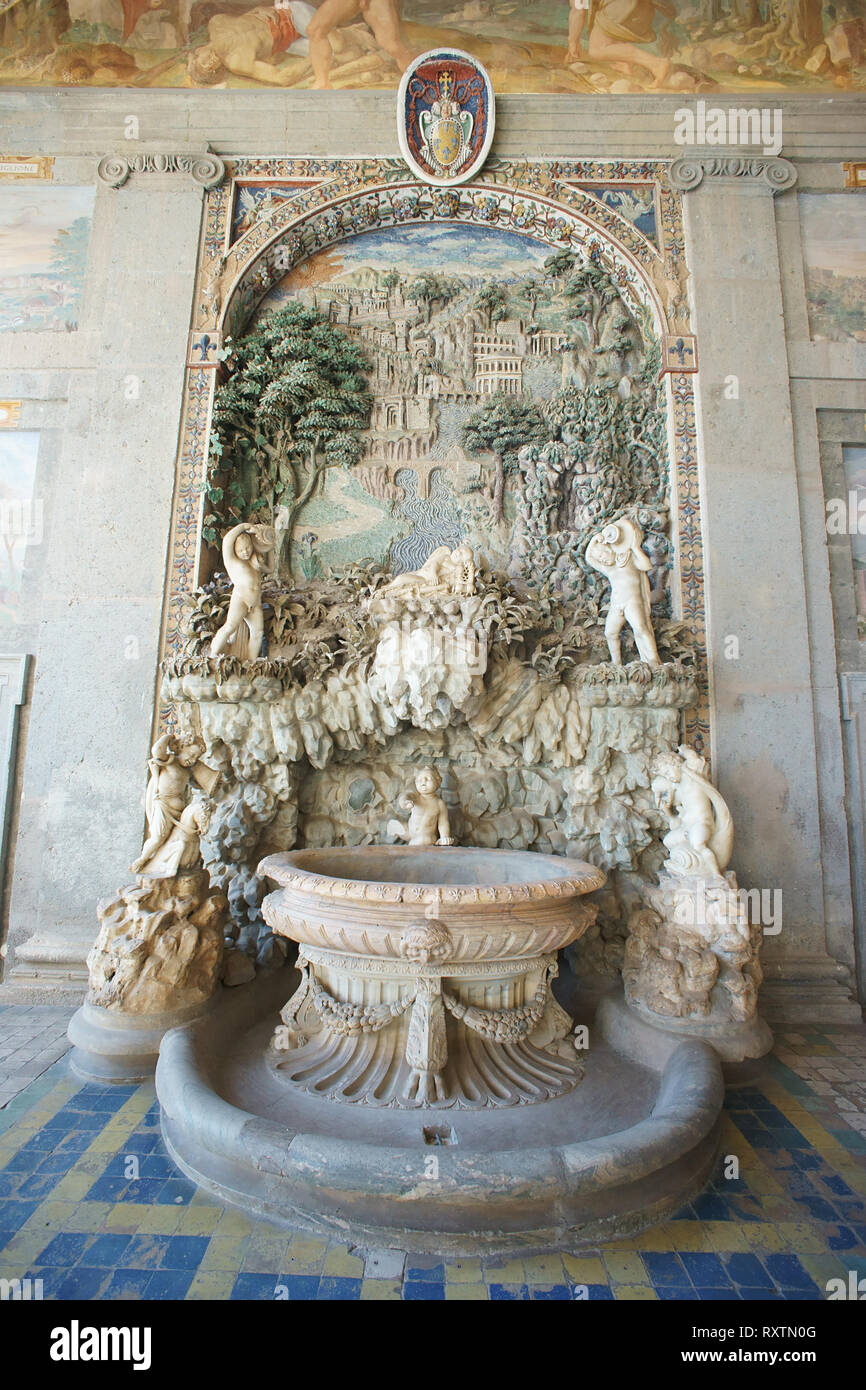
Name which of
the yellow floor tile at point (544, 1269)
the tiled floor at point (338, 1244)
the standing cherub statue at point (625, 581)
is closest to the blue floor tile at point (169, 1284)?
the tiled floor at point (338, 1244)

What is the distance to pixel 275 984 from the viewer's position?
5559 millimetres

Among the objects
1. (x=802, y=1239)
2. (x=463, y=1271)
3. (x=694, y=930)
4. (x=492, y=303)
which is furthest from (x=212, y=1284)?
(x=492, y=303)

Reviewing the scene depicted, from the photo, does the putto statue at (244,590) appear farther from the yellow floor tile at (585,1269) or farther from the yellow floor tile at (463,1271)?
the yellow floor tile at (585,1269)

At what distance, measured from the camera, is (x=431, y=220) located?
7602mm

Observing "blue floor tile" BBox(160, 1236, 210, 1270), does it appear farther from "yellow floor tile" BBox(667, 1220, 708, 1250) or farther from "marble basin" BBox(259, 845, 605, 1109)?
"yellow floor tile" BBox(667, 1220, 708, 1250)

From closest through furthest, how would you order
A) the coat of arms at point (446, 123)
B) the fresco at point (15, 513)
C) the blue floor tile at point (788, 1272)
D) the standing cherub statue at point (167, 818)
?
the blue floor tile at point (788, 1272) < the standing cherub statue at point (167, 818) < the fresco at point (15, 513) < the coat of arms at point (446, 123)

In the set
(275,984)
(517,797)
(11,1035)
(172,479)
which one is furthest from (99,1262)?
(172,479)

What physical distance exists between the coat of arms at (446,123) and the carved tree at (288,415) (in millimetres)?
2067

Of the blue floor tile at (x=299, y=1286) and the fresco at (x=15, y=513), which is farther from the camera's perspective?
the fresco at (x=15, y=513)

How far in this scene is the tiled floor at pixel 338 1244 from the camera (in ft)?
9.12

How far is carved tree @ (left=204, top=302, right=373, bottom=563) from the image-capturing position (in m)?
7.01

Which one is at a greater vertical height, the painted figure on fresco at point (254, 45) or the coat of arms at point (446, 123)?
the painted figure on fresco at point (254, 45)

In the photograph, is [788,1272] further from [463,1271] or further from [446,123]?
[446,123]

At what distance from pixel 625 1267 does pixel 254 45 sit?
10.9 metres
